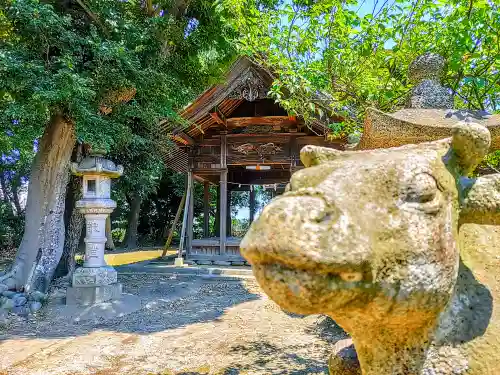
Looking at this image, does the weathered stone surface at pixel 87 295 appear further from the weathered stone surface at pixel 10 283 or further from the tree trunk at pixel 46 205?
the weathered stone surface at pixel 10 283

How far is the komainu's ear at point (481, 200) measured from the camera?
1159mm

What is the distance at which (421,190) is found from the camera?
40.6 inches

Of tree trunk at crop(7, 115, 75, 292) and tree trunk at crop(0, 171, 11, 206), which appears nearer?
tree trunk at crop(7, 115, 75, 292)

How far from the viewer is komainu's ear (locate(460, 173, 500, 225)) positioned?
1.16 meters

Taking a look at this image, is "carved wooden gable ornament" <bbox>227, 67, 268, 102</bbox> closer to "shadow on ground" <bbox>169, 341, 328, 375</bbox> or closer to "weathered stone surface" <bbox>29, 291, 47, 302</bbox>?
"weathered stone surface" <bbox>29, 291, 47, 302</bbox>

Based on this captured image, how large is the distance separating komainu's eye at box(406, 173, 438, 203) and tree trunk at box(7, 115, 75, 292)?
7.54m

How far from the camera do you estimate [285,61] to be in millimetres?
4008

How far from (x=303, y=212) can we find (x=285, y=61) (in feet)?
11.1

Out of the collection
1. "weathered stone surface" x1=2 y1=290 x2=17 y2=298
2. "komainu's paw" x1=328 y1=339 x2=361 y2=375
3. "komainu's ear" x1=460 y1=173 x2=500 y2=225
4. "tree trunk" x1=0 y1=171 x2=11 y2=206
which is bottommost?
"weathered stone surface" x1=2 y1=290 x2=17 y2=298

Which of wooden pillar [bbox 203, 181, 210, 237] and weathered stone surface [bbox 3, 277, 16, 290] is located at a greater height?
wooden pillar [bbox 203, 181, 210, 237]

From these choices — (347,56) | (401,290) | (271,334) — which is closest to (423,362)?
(401,290)

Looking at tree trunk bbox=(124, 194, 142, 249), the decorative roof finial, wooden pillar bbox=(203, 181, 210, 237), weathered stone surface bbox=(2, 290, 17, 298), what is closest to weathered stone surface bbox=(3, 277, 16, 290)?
weathered stone surface bbox=(2, 290, 17, 298)

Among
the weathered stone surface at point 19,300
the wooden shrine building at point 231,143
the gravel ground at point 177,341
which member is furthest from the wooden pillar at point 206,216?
the weathered stone surface at point 19,300

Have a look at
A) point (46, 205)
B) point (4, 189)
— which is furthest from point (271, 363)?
point (4, 189)
